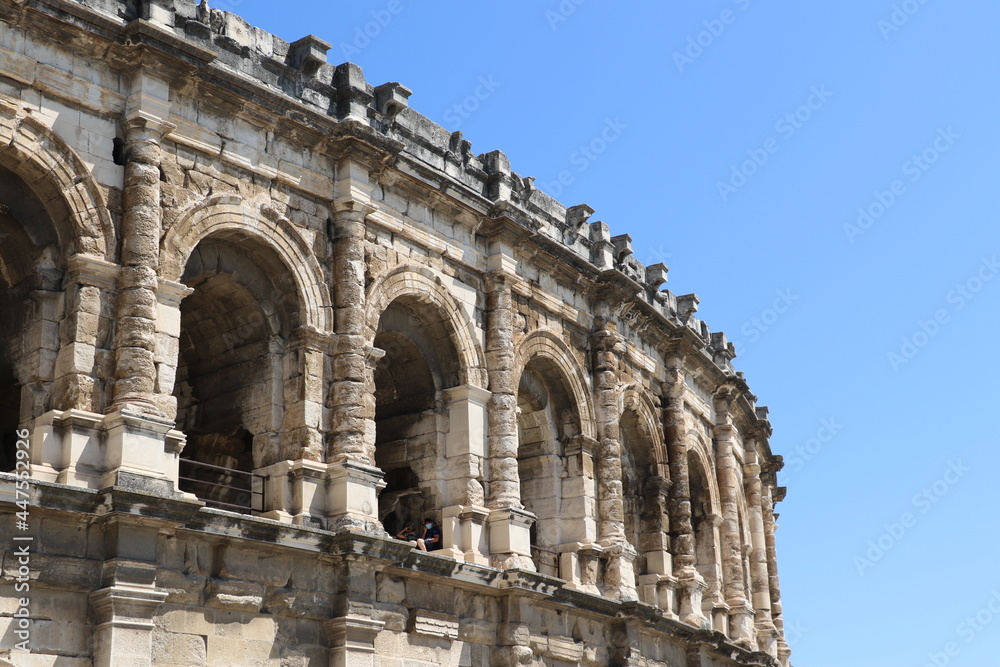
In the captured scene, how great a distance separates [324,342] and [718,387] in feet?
39.3

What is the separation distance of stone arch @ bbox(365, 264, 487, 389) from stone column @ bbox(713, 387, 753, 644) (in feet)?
29.2

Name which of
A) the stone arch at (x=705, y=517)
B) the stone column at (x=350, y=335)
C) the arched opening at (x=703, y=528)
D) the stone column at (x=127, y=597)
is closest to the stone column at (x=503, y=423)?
the stone column at (x=350, y=335)

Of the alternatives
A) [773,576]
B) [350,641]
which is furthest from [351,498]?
[773,576]

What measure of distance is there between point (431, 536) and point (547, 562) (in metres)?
2.96

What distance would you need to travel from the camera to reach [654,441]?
21.8 meters

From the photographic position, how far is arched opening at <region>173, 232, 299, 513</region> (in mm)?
14820

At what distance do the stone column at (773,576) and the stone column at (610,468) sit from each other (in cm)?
983

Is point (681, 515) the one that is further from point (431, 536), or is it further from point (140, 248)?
point (140, 248)

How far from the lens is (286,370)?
15000mm

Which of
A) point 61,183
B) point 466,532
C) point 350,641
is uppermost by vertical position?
point 61,183

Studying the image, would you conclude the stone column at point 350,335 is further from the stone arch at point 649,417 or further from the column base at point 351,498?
the stone arch at point 649,417

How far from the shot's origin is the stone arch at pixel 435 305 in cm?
1585

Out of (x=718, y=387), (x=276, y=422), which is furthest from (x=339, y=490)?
(x=718, y=387)

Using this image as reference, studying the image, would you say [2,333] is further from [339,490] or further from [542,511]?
[542,511]
